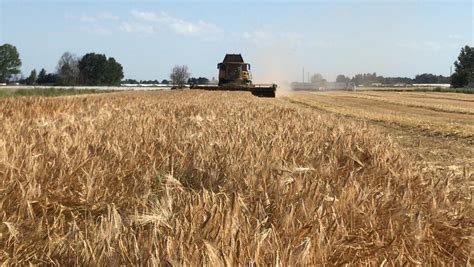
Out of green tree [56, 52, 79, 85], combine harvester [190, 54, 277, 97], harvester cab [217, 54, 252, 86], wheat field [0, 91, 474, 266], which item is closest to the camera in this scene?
wheat field [0, 91, 474, 266]

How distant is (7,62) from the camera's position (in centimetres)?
13488

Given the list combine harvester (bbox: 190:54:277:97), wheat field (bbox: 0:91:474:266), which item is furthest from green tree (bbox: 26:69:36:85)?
wheat field (bbox: 0:91:474:266)

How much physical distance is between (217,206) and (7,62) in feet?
486

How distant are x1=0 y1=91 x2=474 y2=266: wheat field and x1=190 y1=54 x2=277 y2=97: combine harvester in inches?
1372

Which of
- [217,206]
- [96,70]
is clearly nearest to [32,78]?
[96,70]

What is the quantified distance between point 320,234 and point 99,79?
437ft

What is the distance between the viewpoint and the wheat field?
171cm

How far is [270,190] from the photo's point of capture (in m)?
2.71

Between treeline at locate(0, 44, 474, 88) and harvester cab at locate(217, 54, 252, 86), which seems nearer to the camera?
harvester cab at locate(217, 54, 252, 86)

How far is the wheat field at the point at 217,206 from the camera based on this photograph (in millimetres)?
1711

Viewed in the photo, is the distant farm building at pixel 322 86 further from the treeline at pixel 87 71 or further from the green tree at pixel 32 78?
the green tree at pixel 32 78

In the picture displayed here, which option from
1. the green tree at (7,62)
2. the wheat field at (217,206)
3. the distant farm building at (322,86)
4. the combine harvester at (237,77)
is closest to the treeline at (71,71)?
the green tree at (7,62)

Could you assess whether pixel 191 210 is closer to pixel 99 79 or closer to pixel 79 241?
pixel 79 241

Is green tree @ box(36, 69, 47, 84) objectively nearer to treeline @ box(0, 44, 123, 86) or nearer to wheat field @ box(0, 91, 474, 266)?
treeline @ box(0, 44, 123, 86)
